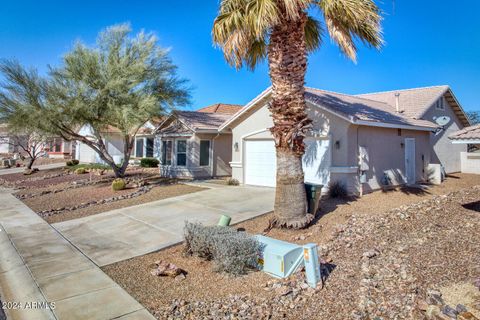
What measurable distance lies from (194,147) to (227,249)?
548 inches

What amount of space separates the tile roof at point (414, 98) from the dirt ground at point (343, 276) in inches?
475

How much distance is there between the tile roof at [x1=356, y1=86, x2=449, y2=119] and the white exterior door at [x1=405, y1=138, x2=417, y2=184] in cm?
260

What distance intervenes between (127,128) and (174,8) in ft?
21.7

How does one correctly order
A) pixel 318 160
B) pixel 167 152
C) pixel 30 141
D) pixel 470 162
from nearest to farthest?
pixel 318 160
pixel 167 152
pixel 470 162
pixel 30 141

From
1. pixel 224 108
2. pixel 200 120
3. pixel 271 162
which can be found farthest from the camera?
pixel 224 108

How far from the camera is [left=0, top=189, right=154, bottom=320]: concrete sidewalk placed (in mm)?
4555

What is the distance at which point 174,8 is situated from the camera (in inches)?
609

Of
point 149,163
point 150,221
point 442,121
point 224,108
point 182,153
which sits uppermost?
point 224,108

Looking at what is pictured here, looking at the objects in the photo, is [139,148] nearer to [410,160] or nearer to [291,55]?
[410,160]

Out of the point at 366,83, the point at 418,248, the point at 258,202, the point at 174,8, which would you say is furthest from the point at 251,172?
the point at 366,83

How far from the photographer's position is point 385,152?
14.3 m

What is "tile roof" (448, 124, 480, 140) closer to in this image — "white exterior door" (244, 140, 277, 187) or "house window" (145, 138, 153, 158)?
"white exterior door" (244, 140, 277, 187)

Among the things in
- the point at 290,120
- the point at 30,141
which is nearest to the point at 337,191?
the point at 290,120

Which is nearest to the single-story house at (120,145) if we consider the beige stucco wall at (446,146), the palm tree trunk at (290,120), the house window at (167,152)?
the house window at (167,152)
